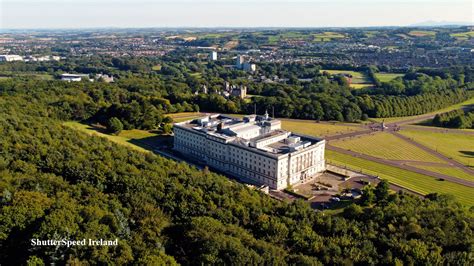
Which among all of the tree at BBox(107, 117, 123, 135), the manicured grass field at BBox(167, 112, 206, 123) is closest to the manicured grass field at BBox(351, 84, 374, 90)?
the manicured grass field at BBox(167, 112, 206, 123)

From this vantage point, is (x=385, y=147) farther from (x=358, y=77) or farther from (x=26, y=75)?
(x=26, y=75)

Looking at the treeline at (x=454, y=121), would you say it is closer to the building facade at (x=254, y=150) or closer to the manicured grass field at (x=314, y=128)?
the manicured grass field at (x=314, y=128)

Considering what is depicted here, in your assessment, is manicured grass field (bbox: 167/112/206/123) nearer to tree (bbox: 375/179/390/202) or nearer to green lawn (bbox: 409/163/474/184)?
green lawn (bbox: 409/163/474/184)

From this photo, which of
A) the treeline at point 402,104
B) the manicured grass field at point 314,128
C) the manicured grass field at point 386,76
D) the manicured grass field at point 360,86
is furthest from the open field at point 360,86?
the manicured grass field at point 314,128

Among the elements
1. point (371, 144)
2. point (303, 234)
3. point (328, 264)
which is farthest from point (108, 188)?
point (371, 144)

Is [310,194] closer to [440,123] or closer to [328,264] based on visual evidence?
[328,264]

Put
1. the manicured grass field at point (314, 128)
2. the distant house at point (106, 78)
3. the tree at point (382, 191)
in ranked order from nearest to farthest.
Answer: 1. the tree at point (382, 191)
2. the manicured grass field at point (314, 128)
3. the distant house at point (106, 78)

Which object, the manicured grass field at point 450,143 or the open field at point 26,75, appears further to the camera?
the open field at point 26,75

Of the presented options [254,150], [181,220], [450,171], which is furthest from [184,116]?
[181,220]
